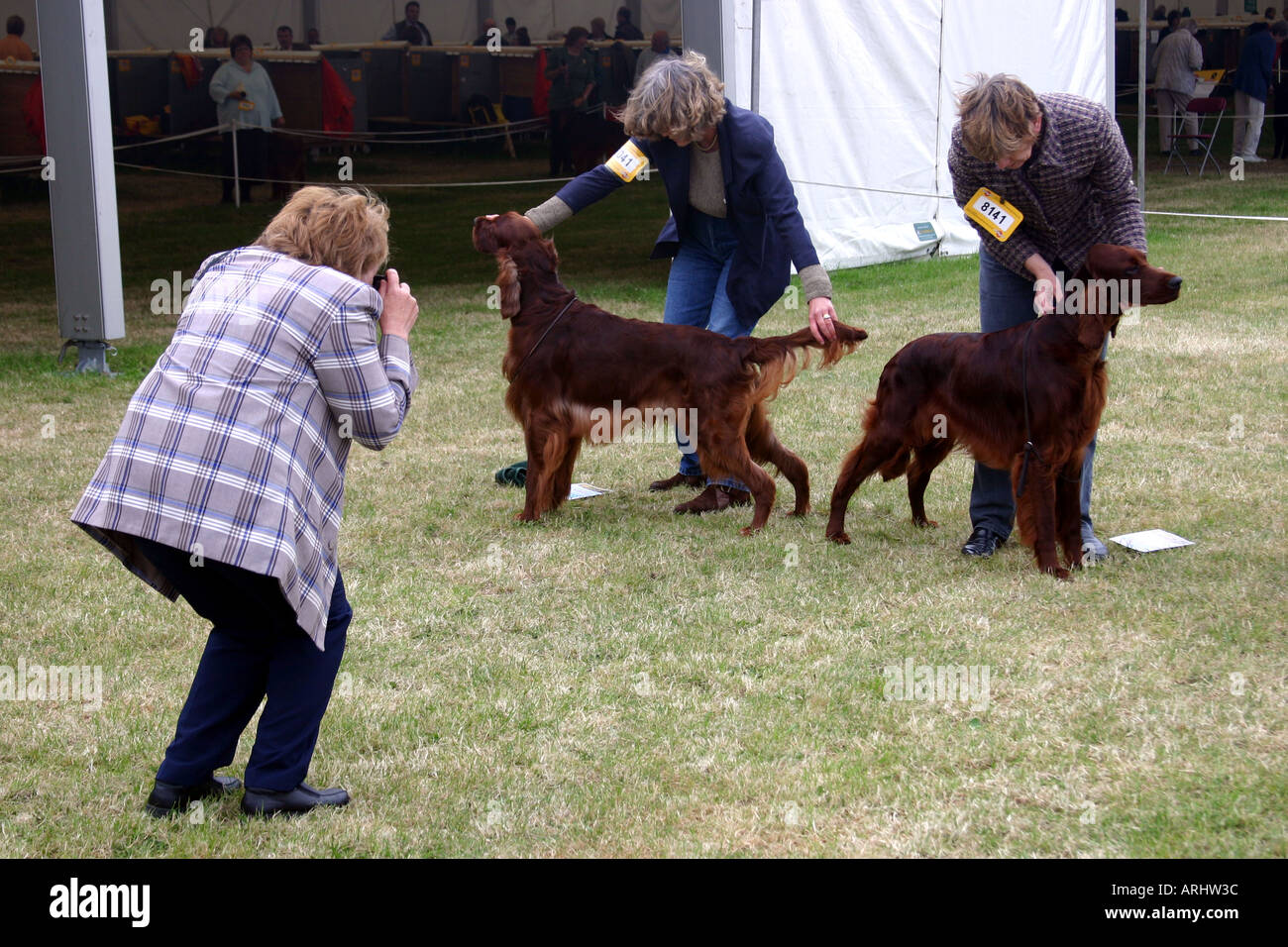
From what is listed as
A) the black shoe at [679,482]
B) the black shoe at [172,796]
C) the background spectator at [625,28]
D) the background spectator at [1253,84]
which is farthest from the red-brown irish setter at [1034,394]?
the background spectator at [625,28]

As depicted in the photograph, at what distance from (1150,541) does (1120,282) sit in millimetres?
1136

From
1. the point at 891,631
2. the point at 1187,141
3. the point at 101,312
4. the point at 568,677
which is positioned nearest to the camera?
the point at 568,677

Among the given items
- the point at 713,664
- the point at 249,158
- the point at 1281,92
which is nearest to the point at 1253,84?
the point at 1281,92

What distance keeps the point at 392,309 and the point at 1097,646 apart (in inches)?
89.3

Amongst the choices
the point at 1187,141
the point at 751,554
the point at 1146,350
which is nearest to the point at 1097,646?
the point at 751,554

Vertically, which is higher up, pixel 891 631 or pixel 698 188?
pixel 698 188

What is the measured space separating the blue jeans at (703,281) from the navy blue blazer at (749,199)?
0.20 feet

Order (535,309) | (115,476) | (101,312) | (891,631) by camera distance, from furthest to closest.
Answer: (101,312)
(535,309)
(891,631)
(115,476)

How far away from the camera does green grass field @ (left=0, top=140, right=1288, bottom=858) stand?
2.81 metres

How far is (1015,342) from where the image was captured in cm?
438

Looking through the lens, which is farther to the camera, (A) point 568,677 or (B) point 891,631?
(B) point 891,631

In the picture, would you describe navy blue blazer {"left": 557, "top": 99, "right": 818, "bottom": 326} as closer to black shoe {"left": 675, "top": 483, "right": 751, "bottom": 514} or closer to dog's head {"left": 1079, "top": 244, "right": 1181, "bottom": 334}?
black shoe {"left": 675, "top": 483, "right": 751, "bottom": 514}

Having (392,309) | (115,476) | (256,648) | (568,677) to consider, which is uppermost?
(392,309)

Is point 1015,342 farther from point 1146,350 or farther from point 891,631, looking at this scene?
point 1146,350
